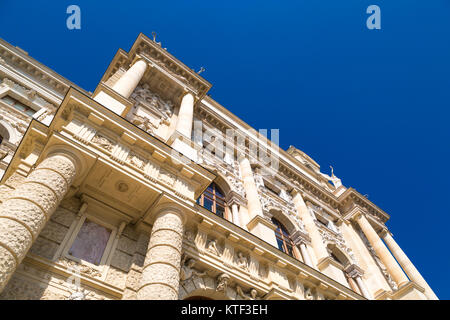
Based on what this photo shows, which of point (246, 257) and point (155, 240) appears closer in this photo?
point (155, 240)

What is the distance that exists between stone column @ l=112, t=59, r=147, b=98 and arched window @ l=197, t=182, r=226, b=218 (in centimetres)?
487

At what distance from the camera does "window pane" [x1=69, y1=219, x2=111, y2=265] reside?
679 cm

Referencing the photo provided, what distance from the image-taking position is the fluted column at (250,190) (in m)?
12.7

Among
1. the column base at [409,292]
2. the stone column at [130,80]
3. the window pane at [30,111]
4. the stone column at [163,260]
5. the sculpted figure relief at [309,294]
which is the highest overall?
the stone column at [130,80]

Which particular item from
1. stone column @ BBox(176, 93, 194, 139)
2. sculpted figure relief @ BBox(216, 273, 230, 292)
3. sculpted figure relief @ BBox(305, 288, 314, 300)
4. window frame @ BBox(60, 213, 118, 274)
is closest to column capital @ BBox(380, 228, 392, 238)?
sculpted figure relief @ BBox(305, 288, 314, 300)

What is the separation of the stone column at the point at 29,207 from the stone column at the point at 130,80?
532cm

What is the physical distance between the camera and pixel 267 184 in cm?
1761

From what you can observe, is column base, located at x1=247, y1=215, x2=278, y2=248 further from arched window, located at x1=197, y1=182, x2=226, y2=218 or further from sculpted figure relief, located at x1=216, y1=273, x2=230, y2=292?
sculpted figure relief, located at x1=216, y1=273, x2=230, y2=292

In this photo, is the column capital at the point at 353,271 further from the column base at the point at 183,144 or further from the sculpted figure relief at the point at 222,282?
the column base at the point at 183,144

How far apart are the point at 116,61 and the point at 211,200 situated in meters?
8.02

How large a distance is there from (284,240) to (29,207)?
37.8 ft

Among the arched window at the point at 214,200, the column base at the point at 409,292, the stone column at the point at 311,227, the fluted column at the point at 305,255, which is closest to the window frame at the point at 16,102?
the arched window at the point at 214,200
